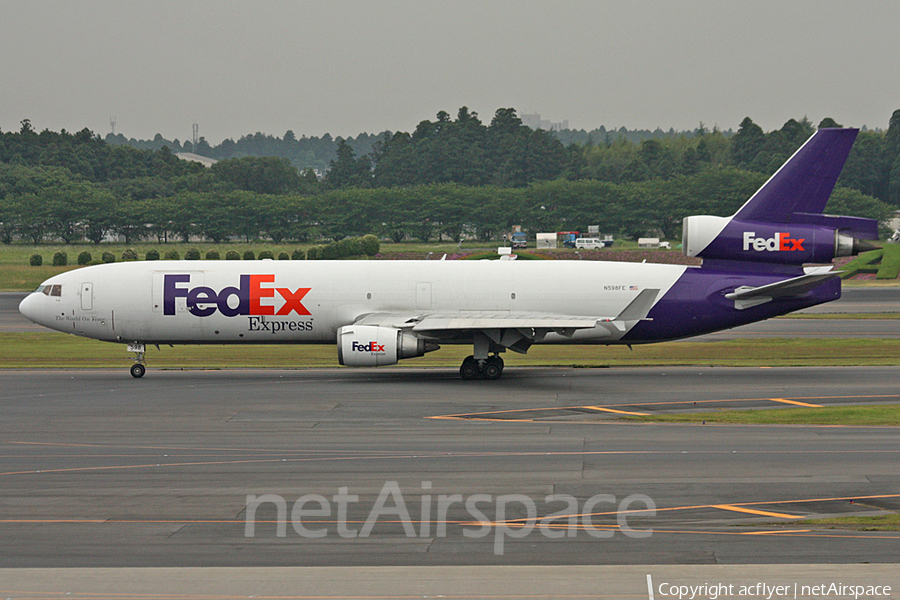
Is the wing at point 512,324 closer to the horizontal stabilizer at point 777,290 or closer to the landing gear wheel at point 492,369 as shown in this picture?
the landing gear wheel at point 492,369

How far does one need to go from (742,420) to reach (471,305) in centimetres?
1418

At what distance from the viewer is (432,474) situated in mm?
22172

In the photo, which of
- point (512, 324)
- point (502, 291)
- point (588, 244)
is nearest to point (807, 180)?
point (502, 291)

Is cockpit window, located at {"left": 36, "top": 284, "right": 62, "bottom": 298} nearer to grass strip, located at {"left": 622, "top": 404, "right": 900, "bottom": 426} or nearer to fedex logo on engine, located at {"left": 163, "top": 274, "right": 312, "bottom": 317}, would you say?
fedex logo on engine, located at {"left": 163, "top": 274, "right": 312, "bottom": 317}

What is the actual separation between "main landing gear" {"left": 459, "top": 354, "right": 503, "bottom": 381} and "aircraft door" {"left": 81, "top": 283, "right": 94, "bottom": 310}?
16618mm

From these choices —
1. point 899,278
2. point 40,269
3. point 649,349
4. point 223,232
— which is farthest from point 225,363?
point 223,232

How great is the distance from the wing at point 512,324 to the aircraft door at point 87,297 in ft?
39.0

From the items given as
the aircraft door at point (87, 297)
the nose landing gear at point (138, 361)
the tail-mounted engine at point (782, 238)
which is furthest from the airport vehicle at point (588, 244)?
the aircraft door at point (87, 297)

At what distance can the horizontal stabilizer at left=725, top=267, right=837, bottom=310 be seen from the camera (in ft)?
124

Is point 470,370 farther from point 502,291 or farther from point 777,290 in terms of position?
point 777,290

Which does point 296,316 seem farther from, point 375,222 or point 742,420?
point 375,222

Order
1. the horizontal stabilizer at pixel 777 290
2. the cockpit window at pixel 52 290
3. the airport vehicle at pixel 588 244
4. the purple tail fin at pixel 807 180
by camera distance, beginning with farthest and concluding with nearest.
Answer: the airport vehicle at pixel 588 244
the cockpit window at pixel 52 290
the purple tail fin at pixel 807 180
the horizontal stabilizer at pixel 777 290

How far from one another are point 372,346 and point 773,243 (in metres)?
17.6

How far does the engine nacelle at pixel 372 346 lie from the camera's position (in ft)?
122
